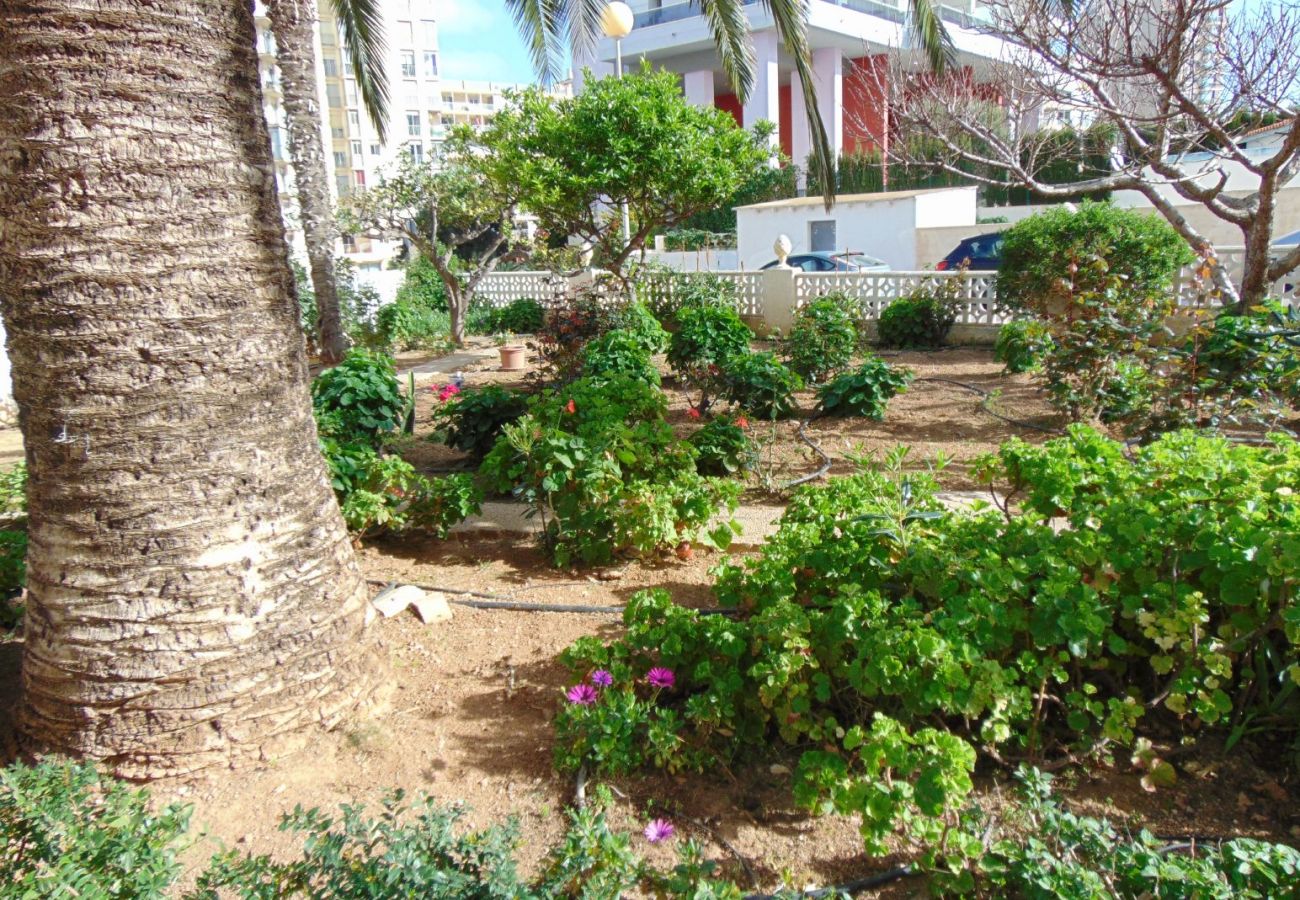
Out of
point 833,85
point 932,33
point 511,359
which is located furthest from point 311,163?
point 833,85

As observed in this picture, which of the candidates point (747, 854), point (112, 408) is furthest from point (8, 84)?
point (747, 854)

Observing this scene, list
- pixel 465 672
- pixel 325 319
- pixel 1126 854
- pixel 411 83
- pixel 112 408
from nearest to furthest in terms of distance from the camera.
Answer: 1. pixel 1126 854
2. pixel 112 408
3. pixel 465 672
4. pixel 325 319
5. pixel 411 83

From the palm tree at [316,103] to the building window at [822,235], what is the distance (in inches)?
495

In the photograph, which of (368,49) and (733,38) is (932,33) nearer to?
(733,38)

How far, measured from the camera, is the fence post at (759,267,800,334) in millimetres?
13688

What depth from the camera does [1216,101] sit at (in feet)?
24.2

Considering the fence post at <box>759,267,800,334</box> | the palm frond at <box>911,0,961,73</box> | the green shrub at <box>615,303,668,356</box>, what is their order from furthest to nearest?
the fence post at <box>759,267,800,334</box>, the green shrub at <box>615,303,668,356</box>, the palm frond at <box>911,0,961,73</box>

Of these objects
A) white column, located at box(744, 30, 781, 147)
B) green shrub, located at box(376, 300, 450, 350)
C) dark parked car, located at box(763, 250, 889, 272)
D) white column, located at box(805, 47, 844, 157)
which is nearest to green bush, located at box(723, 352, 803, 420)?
green shrub, located at box(376, 300, 450, 350)

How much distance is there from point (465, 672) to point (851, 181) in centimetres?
2872

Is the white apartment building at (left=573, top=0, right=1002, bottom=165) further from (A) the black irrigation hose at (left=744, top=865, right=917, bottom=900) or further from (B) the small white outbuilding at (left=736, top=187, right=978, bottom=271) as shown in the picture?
(A) the black irrigation hose at (left=744, top=865, right=917, bottom=900)

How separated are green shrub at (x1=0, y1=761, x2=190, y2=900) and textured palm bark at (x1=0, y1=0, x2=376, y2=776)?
1.67ft

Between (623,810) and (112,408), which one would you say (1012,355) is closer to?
(623,810)

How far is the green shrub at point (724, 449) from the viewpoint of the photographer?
17.9ft

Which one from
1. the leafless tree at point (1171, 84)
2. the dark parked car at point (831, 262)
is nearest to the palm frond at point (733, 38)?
the leafless tree at point (1171, 84)
